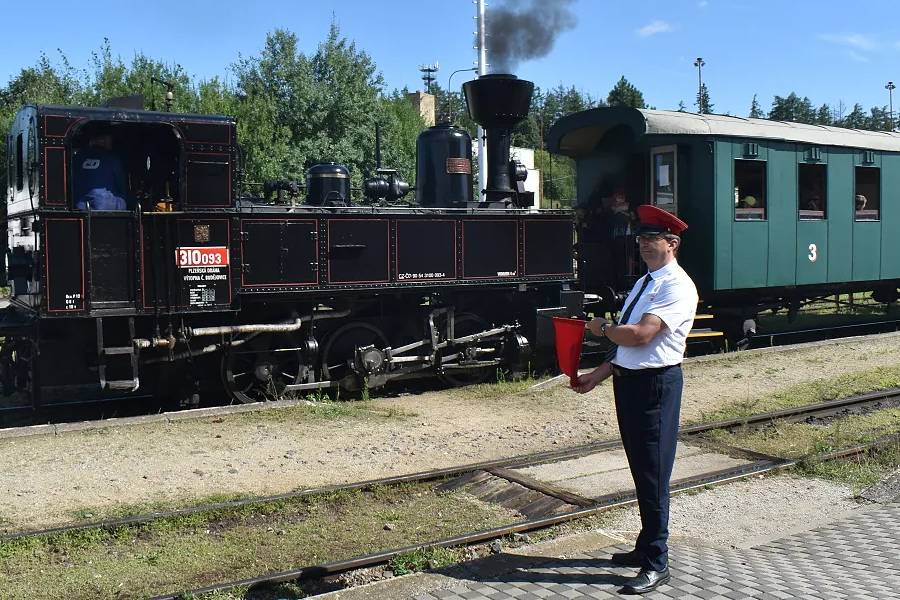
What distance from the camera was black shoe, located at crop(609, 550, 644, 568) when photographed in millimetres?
4436

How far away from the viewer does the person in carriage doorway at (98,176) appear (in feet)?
27.1

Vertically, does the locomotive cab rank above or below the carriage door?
above

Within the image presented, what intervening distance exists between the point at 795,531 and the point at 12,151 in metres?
8.08

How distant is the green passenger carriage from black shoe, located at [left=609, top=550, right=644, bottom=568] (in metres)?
8.19

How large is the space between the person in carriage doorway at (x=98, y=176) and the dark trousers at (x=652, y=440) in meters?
5.78

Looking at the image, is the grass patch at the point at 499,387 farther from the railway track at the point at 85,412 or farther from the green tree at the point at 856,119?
the green tree at the point at 856,119

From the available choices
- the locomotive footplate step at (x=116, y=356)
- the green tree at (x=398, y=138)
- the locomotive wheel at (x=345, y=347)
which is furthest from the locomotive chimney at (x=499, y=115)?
the green tree at (x=398, y=138)

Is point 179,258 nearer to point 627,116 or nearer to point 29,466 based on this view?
point 29,466

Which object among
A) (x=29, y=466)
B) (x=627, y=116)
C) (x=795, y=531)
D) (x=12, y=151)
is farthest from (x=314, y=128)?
(x=795, y=531)

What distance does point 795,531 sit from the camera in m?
5.42

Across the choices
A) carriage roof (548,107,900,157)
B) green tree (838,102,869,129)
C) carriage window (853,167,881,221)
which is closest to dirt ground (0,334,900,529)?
carriage roof (548,107,900,157)

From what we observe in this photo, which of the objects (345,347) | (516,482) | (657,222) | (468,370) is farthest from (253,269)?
(657,222)

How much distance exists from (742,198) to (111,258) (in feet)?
28.1

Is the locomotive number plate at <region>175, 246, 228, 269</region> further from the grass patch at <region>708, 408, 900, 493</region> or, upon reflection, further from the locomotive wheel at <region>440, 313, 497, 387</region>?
the grass patch at <region>708, 408, 900, 493</region>
